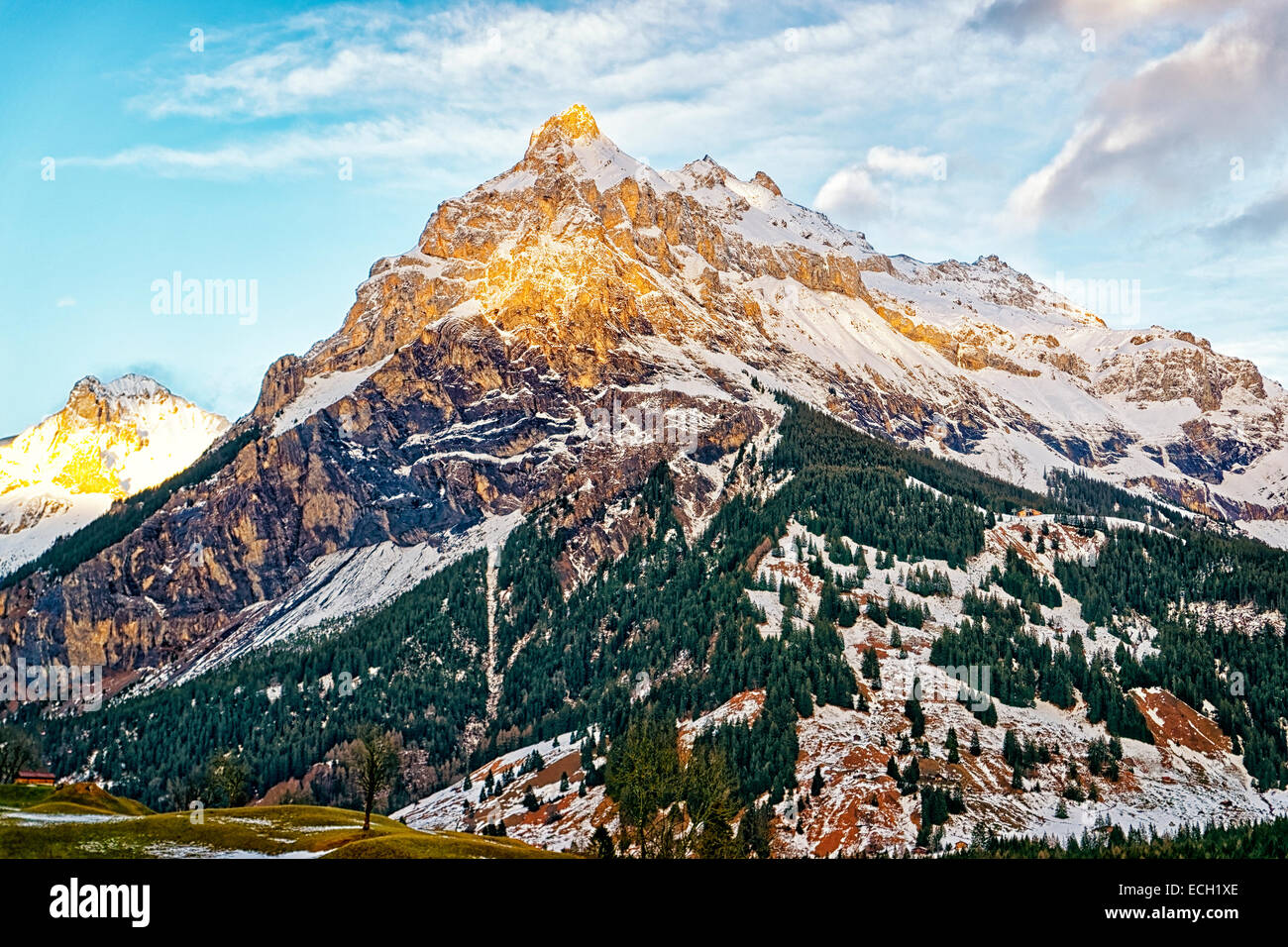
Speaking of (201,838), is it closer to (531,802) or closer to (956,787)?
(531,802)

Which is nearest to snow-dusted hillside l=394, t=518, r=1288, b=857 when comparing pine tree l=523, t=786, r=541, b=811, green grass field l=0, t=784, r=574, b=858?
pine tree l=523, t=786, r=541, b=811

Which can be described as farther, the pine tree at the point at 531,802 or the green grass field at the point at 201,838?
the pine tree at the point at 531,802

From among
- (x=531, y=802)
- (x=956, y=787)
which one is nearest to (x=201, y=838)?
(x=531, y=802)

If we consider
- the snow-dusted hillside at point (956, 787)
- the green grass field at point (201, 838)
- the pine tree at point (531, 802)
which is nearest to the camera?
the green grass field at point (201, 838)

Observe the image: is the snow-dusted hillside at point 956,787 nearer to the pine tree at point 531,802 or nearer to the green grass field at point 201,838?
the pine tree at point 531,802

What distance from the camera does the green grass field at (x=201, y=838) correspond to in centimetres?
7884

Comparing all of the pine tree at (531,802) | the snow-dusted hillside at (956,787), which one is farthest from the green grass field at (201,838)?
the pine tree at (531,802)

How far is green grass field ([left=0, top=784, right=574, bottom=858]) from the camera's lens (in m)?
78.8

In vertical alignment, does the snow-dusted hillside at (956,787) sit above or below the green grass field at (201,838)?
below

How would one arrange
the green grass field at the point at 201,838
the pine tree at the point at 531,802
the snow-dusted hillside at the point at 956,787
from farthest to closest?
the pine tree at the point at 531,802 → the snow-dusted hillside at the point at 956,787 → the green grass field at the point at 201,838
